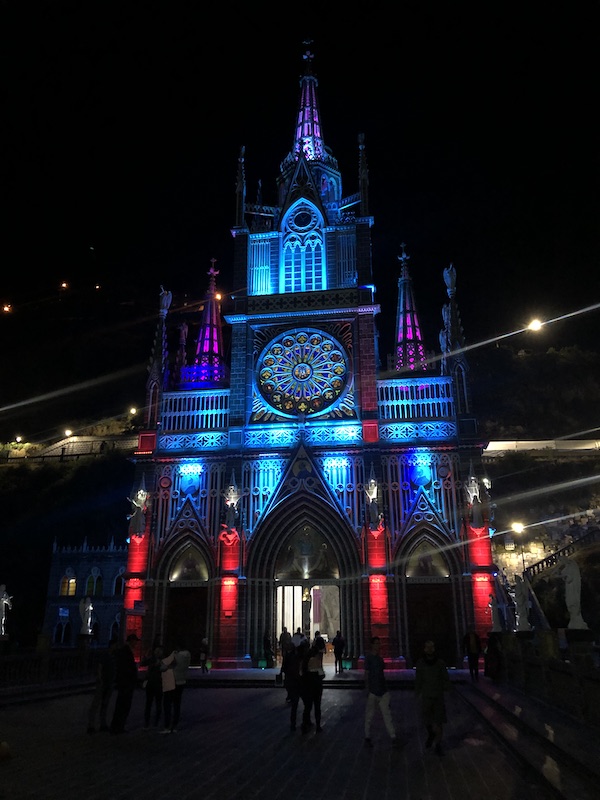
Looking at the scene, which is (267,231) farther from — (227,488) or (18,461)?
(18,461)

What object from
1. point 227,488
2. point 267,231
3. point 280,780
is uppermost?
point 267,231

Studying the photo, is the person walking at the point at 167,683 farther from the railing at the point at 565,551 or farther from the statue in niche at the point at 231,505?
the railing at the point at 565,551

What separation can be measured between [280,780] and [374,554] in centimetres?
2121

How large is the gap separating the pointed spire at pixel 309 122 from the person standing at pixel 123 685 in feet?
114

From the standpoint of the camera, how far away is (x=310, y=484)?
30.9 metres

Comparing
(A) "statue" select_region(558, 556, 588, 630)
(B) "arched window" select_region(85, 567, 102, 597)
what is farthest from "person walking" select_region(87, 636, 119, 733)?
(B) "arched window" select_region(85, 567, 102, 597)

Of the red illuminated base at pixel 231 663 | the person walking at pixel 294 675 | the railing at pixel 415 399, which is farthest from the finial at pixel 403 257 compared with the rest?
the person walking at pixel 294 675

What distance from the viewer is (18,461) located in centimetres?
6775

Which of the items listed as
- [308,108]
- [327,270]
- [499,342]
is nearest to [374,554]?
[327,270]

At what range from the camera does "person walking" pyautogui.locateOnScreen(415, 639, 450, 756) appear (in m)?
9.79

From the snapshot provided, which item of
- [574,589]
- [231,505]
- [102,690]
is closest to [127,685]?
[102,690]

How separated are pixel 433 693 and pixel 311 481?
21266mm

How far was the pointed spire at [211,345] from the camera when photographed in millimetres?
42156

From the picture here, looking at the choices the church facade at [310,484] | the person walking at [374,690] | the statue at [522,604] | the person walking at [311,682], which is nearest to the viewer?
the person walking at [374,690]
